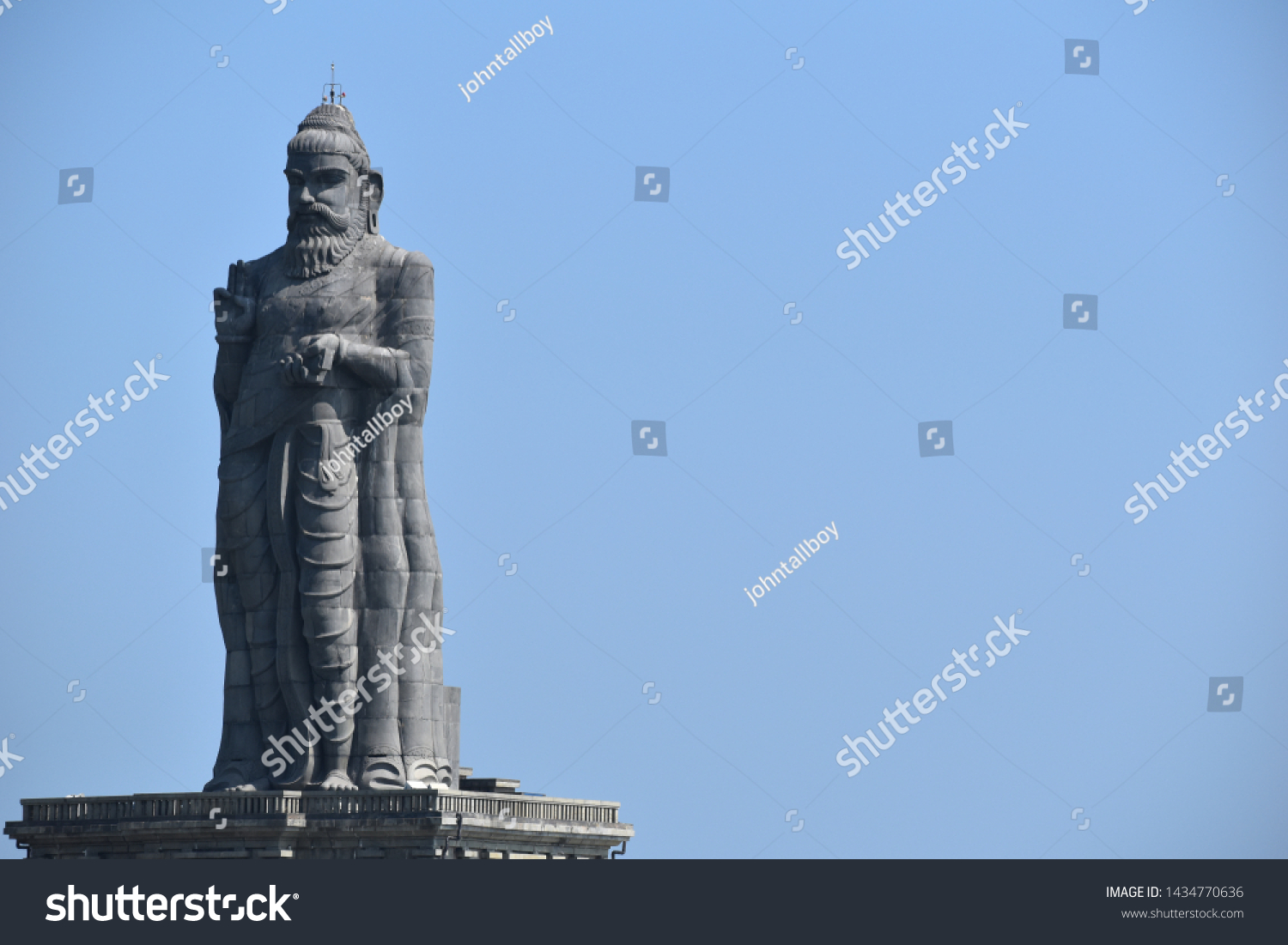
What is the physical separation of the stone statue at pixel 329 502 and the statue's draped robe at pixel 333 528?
28 mm

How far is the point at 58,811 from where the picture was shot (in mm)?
49031

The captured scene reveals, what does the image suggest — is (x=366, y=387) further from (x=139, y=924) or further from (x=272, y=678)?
(x=139, y=924)

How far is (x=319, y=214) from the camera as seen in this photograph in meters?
49.4

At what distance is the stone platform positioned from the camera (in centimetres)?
4656

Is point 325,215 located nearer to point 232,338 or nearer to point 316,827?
point 232,338

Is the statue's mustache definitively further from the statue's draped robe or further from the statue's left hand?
the statue's left hand

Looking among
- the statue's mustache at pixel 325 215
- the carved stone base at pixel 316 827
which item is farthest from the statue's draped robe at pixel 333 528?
the carved stone base at pixel 316 827

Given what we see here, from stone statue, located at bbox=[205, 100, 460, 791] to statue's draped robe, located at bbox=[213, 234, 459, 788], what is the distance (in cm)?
3

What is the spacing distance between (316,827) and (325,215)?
10040 mm

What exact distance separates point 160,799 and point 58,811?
2.18 metres

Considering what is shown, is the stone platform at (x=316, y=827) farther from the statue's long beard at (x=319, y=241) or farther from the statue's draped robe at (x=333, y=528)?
the statue's long beard at (x=319, y=241)

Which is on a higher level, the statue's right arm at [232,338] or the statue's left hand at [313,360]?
the statue's right arm at [232,338]

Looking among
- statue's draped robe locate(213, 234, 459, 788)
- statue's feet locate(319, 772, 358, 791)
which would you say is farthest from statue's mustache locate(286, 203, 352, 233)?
statue's feet locate(319, 772, 358, 791)

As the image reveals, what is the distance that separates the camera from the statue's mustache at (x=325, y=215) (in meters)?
49.4
